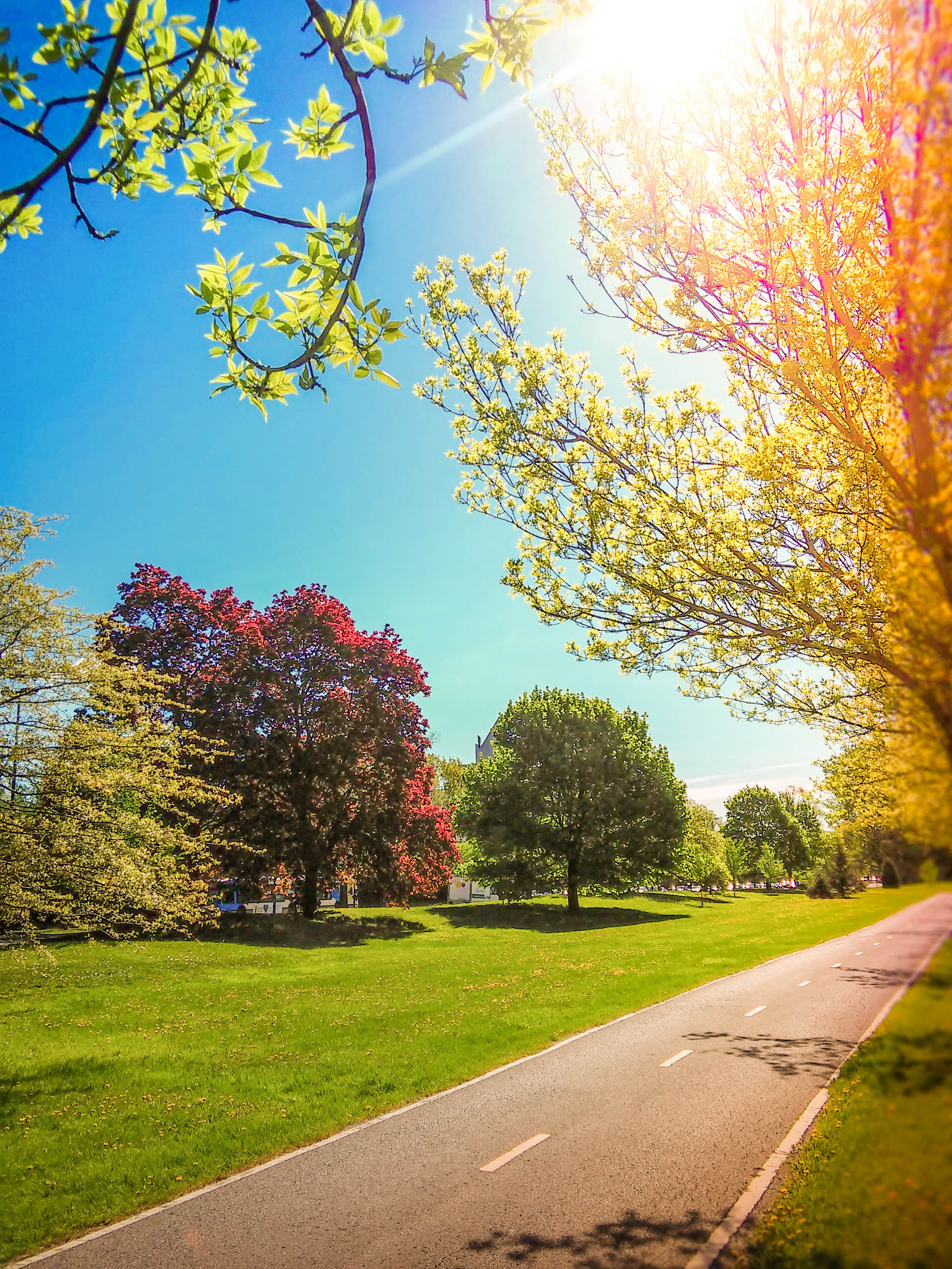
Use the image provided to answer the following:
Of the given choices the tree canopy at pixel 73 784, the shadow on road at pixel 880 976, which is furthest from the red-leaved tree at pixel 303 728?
the shadow on road at pixel 880 976

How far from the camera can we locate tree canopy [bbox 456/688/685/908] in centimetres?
3894

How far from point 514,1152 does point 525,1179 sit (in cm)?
68

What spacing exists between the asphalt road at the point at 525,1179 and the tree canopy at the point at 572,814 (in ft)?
93.7

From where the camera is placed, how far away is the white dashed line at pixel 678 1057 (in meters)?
10.3

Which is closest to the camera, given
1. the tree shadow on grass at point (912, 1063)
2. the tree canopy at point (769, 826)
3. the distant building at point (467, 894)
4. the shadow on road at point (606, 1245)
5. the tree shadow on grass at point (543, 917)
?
the tree shadow on grass at point (912, 1063)

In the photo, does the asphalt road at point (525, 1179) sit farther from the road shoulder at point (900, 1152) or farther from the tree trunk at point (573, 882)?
the tree trunk at point (573, 882)

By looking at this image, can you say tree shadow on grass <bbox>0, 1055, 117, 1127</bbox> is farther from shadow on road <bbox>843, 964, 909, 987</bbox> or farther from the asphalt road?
shadow on road <bbox>843, 964, 909, 987</bbox>

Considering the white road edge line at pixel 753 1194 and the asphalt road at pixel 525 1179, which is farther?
the asphalt road at pixel 525 1179

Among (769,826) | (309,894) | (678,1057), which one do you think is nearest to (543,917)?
(309,894)

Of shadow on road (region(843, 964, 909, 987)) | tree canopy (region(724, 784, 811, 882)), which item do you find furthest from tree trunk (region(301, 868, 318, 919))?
shadow on road (region(843, 964, 909, 987))

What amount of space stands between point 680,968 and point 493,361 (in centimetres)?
1805

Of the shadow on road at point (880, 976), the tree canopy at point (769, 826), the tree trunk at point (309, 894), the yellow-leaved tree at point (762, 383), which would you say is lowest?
the tree trunk at point (309, 894)

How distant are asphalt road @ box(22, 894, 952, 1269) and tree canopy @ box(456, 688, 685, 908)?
28.6m

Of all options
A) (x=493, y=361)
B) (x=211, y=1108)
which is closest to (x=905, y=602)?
(x=493, y=361)
